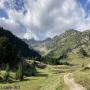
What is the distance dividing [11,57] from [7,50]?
240 inches

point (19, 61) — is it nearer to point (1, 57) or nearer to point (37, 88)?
point (1, 57)

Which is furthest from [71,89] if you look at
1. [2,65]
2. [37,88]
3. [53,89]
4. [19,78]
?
[2,65]

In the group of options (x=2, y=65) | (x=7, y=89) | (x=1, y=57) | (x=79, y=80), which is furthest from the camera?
(x=1, y=57)

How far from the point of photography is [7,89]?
68812 millimetres

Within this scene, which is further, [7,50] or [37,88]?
[7,50]

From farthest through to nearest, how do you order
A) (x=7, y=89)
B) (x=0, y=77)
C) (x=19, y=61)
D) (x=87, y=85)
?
(x=19, y=61) → (x=0, y=77) → (x=7, y=89) → (x=87, y=85)

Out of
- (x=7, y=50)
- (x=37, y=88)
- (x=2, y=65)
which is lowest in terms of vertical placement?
(x=37, y=88)

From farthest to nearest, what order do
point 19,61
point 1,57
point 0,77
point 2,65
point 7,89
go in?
1. point 19,61
2. point 1,57
3. point 2,65
4. point 0,77
5. point 7,89

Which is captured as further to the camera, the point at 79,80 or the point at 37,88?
the point at 37,88

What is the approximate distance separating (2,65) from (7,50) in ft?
75.4

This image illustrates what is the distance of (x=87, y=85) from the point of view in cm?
4991

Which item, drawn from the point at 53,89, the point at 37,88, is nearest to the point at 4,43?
the point at 37,88

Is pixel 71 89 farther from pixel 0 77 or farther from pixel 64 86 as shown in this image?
pixel 0 77

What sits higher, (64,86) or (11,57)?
(11,57)
